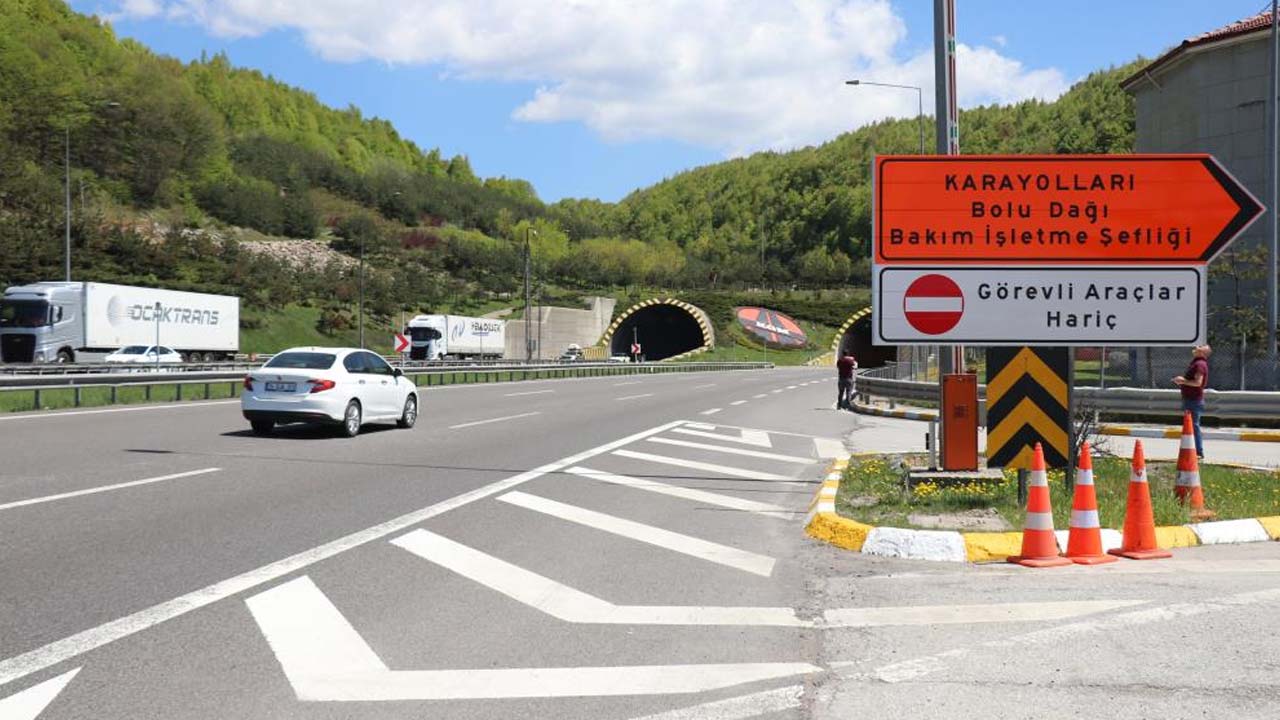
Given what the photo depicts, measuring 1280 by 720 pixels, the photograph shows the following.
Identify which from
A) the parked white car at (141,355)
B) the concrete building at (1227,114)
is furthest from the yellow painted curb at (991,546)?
the parked white car at (141,355)

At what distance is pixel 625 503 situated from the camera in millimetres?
10383

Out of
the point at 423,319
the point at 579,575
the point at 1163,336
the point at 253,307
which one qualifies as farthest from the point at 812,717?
the point at 253,307

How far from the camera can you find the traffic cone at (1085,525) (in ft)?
25.0

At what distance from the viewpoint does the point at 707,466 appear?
14.1m

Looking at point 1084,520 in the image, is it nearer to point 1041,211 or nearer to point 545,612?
point 1041,211

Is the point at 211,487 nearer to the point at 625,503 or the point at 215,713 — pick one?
the point at 625,503

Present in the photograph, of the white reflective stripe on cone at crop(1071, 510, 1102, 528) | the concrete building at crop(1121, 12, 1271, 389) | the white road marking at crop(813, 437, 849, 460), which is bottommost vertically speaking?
the white road marking at crop(813, 437, 849, 460)

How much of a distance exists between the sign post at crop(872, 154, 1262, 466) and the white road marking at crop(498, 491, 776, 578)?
118 inches

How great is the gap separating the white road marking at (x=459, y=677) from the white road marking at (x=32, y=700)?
920 millimetres

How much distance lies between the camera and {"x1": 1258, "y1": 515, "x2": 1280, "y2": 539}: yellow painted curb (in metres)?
8.70

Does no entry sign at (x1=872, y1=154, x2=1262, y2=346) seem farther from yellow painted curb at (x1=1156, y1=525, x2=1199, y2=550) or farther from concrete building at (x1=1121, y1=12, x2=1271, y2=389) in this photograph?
concrete building at (x1=1121, y1=12, x2=1271, y2=389)

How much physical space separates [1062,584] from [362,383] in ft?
42.3

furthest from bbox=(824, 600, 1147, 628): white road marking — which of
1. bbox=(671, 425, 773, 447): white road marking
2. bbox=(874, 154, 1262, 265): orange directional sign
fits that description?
bbox=(671, 425, 773, 447): white road marking

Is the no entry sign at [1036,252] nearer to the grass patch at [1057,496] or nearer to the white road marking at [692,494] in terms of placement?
the grass patch at [1057,496]
